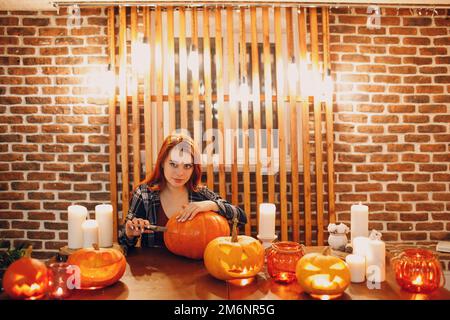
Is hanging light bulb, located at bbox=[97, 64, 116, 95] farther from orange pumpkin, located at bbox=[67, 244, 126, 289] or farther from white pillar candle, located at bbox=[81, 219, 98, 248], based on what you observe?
orange pumpkin, located at bbox=[67, 244, 126, 289]

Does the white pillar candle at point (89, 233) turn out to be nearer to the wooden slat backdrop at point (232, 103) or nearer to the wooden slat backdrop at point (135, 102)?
the wooden slat backdrop at point (135, 102)

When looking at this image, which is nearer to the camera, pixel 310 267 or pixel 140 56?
pixel 310 267

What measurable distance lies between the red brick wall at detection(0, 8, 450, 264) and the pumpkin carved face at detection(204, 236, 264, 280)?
1.93 metres

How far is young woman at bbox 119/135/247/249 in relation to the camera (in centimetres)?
220

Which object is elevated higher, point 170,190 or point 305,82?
point 305,82

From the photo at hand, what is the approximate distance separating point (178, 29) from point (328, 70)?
1.24m

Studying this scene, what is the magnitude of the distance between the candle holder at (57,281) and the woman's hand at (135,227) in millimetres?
485

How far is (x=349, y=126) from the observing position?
3197 mm

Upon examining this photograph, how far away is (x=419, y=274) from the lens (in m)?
1.31

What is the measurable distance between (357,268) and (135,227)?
3.04 feet

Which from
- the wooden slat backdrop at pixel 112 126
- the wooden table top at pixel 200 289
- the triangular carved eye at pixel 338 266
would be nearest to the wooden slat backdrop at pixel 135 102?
A: the wooden slat backdrop at pixel 112 126

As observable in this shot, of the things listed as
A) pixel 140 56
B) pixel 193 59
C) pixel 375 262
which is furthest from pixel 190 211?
pixel 140 56

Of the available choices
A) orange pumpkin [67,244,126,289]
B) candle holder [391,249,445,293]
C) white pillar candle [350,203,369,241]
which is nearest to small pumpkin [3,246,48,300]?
orange pumpkin [67,244,126,289]

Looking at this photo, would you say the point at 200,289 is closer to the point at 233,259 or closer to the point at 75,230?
the point at 233,259
